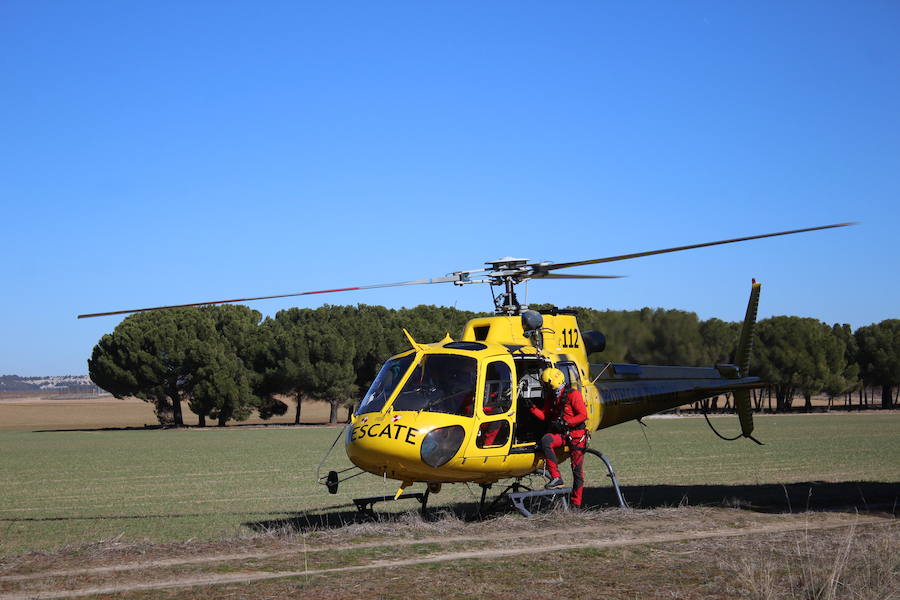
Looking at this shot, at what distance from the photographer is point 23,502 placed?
22.0 meters

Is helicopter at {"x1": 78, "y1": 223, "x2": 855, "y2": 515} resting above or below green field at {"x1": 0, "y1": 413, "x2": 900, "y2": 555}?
above

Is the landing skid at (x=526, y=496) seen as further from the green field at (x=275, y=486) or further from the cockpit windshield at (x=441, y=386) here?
the green field at (x=275, y=486)

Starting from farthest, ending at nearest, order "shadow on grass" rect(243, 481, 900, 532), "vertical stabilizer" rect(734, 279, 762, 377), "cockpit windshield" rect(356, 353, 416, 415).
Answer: "vertical stabilizer" rect(734, 279, 762, 377) → "shadow on grass" rect(243, 481, 900, 532) → "cockpit windshield" rect(356, 353, 416, 415)

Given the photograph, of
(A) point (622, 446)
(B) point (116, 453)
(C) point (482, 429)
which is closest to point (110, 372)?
(B) point (116, 453)

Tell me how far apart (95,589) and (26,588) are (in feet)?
2.37

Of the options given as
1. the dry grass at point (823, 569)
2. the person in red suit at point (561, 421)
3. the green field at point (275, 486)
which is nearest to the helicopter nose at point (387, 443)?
the green field at point (275, 486)

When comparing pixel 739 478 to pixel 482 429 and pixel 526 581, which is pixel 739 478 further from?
pixel 526 581

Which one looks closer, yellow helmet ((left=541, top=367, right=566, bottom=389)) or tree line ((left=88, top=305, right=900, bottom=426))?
yellow helmet ((left=541, top=367, right=566, bottom=389))

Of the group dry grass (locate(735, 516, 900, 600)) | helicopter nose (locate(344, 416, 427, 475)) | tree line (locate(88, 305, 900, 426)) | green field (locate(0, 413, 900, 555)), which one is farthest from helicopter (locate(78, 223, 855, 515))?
tree line (locate(88, 305, 900, 426))

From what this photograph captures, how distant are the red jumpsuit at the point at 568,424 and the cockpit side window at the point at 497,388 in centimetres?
74

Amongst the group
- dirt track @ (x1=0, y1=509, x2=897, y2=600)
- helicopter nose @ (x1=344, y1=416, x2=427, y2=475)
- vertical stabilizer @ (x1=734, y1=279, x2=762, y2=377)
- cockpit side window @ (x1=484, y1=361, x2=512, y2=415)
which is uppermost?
vertical stabilizer @ (x1=734, y1=279, x2=762, y2=377)

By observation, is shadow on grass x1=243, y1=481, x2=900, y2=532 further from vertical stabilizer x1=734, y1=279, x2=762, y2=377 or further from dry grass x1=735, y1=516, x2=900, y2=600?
dry grass x1=735, y1=516, x2=900, y2=600

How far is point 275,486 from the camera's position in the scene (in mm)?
24359

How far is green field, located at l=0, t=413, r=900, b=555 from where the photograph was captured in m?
16.3
